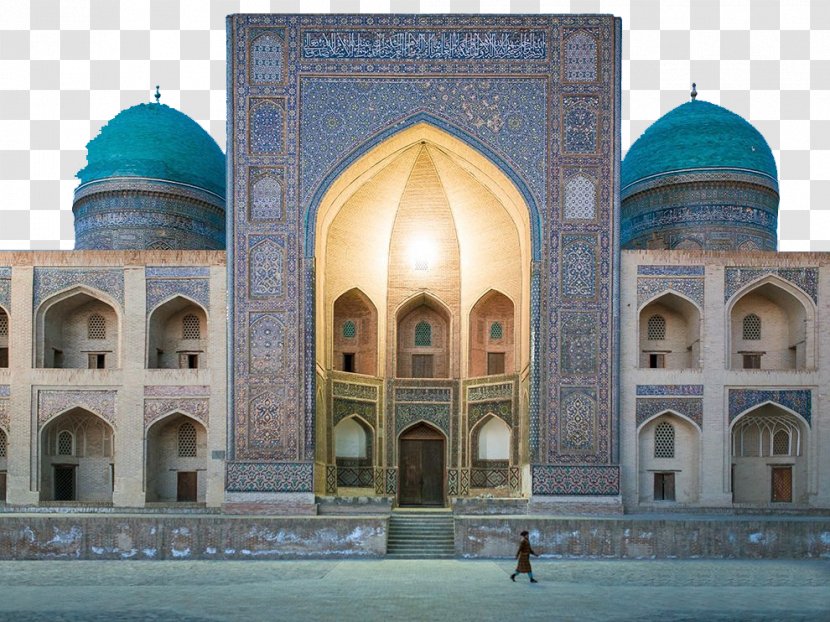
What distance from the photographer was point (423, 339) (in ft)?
60.3

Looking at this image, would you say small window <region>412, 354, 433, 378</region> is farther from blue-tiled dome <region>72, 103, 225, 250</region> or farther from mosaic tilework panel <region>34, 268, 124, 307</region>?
mosaic tilework panel <region>34, 268, 124, 307</region>

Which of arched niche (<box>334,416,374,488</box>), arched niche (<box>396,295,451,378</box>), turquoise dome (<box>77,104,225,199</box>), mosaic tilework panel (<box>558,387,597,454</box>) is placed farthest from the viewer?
turquoise dome (<box>77,104,225,199</box>)

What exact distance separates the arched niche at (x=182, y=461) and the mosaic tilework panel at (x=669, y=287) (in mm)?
6891

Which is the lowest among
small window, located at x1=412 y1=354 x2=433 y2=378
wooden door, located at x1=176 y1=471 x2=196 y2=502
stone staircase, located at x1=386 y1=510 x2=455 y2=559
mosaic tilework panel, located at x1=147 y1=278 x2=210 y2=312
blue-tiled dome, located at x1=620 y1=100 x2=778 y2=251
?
stone staircase, located at x1=386 y1=510 x2=455 y2=559

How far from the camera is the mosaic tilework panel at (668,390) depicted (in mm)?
15547

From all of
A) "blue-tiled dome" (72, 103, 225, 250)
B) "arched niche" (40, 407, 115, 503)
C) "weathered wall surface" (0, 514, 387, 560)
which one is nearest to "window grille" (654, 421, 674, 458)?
→ "weathered wall surface" (0, 514, 387, 560)

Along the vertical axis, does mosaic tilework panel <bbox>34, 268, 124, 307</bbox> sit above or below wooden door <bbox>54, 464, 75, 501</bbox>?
above

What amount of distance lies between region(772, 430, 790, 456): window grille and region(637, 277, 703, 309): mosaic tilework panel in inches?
96.2

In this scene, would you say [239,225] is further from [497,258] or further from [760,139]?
[760,139]

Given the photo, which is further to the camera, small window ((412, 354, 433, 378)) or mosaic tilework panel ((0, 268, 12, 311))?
small window ((412, 354, 433, 378))

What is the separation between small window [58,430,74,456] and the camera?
16.7 metres

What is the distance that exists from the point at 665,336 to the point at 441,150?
14.8 feet

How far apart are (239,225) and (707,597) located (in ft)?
28.2

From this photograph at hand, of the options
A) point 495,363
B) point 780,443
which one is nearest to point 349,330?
point 495,363
